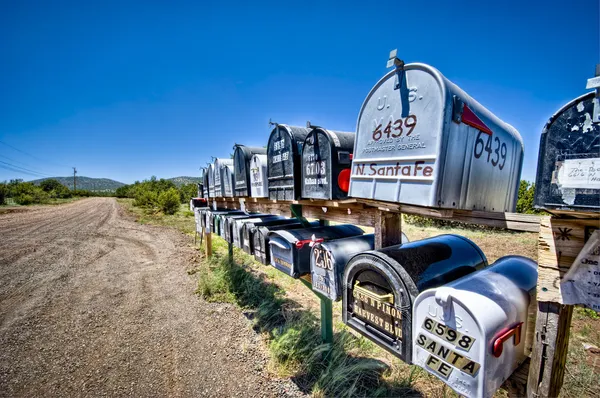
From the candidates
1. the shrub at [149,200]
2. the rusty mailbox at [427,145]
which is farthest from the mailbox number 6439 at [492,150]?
the shrub at [149,200]

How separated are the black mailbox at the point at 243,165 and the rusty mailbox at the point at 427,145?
2846 millimetres

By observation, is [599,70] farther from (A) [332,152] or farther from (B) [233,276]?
(B) [233,276]

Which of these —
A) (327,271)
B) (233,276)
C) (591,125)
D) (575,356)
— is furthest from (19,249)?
(575,356)

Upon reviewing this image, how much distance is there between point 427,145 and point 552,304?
104 centimetres

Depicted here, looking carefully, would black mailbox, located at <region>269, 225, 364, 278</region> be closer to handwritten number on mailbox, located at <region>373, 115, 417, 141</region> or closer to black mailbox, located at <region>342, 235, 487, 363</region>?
black mailbox, located at <region>342, 235, 487, 363</region>

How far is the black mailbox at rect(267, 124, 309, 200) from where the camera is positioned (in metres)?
3.28

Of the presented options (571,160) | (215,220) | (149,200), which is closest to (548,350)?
(571,160)

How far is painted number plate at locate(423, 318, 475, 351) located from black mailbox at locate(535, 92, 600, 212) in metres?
0.76

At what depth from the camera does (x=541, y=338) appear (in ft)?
4.51

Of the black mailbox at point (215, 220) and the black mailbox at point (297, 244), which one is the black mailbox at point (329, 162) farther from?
the black mailbox at point (215, 220)

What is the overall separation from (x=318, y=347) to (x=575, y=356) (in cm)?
358

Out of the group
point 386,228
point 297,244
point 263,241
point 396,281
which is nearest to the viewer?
point 396,281

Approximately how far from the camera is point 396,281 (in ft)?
5.90

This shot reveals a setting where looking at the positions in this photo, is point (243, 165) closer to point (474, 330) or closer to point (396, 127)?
point (396, 127)
